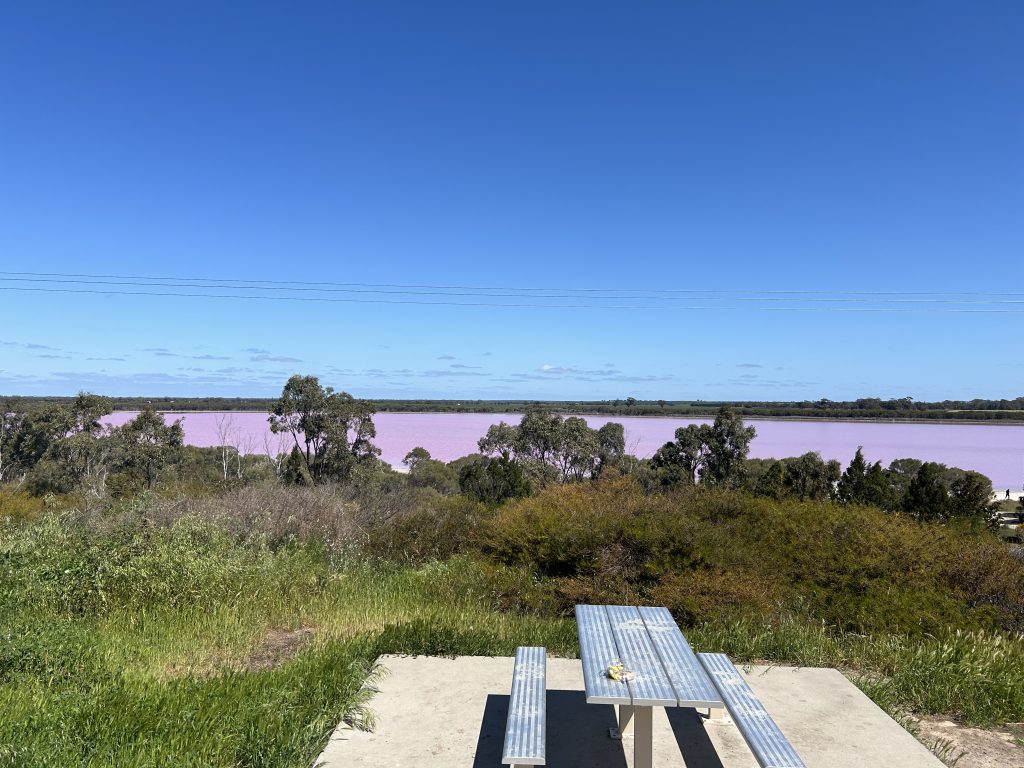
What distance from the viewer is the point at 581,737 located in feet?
11.3

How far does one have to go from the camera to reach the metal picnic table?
2680 mm

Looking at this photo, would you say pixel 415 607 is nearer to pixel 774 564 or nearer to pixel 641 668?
pixel 641 668

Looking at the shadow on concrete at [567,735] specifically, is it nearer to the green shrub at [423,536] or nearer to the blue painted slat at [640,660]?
the blue painted slat at [640,660]

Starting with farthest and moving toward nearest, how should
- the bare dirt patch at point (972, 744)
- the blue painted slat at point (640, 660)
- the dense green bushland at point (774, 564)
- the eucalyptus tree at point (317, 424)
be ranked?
1. the eucalyptus tree at point (317, 424)
2. the dense green bushland at point (774, 564)
3. the bare dirt patch at point (972, 744)
4. the blue painted slat at point (640, 660)

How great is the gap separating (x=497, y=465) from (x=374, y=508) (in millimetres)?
7576

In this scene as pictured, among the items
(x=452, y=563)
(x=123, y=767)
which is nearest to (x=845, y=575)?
(x=452, y=563)

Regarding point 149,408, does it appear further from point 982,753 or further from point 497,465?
point 982,753

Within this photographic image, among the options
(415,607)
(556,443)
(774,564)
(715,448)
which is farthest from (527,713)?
(556,443)

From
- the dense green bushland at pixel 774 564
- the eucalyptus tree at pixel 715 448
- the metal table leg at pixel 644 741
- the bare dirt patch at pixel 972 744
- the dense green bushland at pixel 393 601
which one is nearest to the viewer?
the metal table leg at pixel 644 741

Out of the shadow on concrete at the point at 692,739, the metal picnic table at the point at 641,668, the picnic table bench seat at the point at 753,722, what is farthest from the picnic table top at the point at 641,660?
the shadow on concrete at the point at 692,739

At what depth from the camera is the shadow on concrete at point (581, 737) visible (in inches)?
126

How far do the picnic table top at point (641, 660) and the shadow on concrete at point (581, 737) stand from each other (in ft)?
1.56

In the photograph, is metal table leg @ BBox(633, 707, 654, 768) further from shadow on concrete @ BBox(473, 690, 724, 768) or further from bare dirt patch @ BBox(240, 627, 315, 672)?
bare dirt patch @ BBox(240, 627, 315, 672)

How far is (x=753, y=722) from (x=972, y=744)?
189cm
